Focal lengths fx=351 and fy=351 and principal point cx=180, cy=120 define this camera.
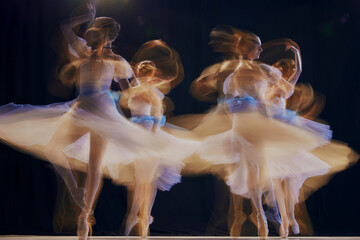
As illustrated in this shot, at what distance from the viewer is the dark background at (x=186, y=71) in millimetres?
3576

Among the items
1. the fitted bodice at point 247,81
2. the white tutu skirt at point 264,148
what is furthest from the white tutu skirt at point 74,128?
the fitted bodice at point 247,81

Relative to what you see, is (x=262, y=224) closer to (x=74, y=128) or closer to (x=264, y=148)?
(x=264, y=148)

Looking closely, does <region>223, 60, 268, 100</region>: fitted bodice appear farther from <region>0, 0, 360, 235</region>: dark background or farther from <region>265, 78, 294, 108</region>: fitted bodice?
<region>0, 0, 360, 235</region>: dark background

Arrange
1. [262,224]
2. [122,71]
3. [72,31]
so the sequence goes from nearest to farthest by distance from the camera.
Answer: [262,224], [72,31], [122,71]

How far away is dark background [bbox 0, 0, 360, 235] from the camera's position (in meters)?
3.58

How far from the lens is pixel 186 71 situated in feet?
12.9

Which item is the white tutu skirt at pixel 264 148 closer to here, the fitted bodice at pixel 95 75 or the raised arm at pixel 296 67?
the raised arm at pixel 296 67

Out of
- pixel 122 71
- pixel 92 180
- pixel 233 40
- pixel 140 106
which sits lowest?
pixel 92 180

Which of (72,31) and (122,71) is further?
(122,71)

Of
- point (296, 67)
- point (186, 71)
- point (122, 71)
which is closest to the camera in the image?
point (122, 71)

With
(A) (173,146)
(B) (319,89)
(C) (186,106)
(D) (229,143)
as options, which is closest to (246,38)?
(D) (229,143)

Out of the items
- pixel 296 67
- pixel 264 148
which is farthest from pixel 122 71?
pixel 296 67

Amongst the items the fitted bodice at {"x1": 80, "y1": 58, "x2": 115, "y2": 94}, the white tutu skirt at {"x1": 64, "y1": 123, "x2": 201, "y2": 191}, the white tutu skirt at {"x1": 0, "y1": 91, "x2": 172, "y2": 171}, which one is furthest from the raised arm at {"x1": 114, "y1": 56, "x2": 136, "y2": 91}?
the white tutu skirt at {"x1": 64, "y1": 123, "x2": 201, "y2": 191}

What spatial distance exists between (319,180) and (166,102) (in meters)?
1.80
